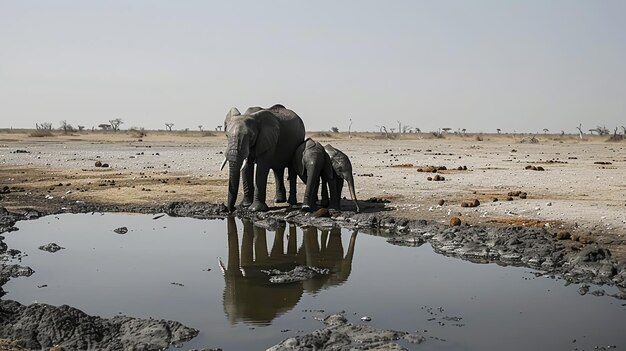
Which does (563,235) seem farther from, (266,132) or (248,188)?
(248,188)

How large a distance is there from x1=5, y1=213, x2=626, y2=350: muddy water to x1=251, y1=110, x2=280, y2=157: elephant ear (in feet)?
12.5

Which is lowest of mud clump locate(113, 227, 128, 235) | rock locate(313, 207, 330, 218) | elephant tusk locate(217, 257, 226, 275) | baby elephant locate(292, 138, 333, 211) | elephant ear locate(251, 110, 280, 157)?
elephant tusk locate(217, 257, 226, 275)

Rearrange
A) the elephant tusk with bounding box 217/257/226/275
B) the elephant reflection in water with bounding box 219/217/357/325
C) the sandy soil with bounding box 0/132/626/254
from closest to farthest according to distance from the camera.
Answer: the elephant reflection in water with bounding box 219/217/357/325 → the elephant tusk with bounding box 217/257/226/275 → the sandy soil with bounding box 0/132/626/254

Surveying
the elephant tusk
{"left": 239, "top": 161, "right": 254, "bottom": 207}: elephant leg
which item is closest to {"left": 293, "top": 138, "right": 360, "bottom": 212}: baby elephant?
{"left": 239, "top": 161, "right": 254, "bottom": 207}: elephant leg

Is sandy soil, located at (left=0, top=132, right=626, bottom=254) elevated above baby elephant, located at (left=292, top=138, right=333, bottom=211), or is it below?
below

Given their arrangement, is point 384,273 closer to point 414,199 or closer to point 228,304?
point 228,304

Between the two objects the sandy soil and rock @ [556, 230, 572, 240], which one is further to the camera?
the sandy soil

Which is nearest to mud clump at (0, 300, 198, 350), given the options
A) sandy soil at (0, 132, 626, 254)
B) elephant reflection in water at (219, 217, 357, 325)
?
elephant reflection in water at (219, 217, 357, 325)

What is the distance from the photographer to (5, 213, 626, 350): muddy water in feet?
27.1

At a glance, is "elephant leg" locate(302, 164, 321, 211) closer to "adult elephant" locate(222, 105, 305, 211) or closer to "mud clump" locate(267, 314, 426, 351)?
"adult elephant" locate(222, 105, 305, 211)

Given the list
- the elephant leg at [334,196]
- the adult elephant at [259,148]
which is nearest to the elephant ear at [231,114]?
the adult elephant at [259,148]

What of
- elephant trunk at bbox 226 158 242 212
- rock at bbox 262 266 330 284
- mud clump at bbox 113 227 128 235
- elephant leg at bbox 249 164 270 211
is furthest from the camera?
elephant leg at bbox 249 164 270 211

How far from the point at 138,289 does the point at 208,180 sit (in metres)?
15.2

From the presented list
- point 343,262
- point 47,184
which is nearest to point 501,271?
point 343,262
